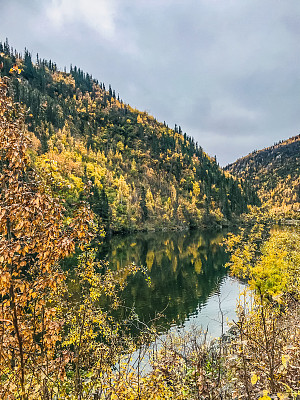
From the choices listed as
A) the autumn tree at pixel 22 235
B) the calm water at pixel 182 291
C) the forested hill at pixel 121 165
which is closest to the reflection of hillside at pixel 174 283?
the calm water at pixel 182 291

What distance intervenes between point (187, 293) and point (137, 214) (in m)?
66.3

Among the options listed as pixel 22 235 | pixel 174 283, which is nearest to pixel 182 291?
pixel 174 283

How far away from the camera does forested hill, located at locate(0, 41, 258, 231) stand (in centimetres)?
8180

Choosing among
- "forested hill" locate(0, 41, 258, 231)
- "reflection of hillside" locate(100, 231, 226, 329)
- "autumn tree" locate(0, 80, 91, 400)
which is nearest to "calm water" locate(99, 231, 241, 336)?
"reflection of hillside" locate(100, 231, 226, 329)

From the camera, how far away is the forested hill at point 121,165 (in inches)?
3220

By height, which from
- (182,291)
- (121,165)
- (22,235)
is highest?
(121,165)

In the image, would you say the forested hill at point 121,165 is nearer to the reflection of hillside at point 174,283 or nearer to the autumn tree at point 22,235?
the reflection of hillside at point 174,283

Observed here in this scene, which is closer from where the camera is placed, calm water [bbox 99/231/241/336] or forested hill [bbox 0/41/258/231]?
calm water [bbox 99/231/241/336]

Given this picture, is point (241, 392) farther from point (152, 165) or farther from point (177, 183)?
point (152, 165)

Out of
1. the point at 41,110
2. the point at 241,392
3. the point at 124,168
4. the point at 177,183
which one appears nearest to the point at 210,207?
the point at 177,183

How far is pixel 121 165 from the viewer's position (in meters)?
138

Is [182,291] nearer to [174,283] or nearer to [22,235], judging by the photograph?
[174,283]

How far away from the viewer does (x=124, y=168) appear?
138m

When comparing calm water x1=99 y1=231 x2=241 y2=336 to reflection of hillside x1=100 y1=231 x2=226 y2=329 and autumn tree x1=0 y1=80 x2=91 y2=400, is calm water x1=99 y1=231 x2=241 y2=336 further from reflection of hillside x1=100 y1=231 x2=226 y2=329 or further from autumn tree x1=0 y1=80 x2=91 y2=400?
autumn tree x1=0 y1=80 x2=91 y2=400
